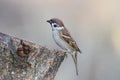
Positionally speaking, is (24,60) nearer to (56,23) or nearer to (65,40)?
(56,23)

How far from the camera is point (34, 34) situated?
5.91 m

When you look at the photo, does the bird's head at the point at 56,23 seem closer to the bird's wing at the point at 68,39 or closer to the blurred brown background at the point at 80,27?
the bird's wing at the point at 68,39

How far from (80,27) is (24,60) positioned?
2.93 m

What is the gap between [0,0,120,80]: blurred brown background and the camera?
5.43m

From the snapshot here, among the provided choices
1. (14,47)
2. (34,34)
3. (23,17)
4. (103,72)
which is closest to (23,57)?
(14,47)

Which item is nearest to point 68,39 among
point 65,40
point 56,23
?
point 65,40

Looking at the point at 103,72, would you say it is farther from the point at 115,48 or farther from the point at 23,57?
the point at 23,57

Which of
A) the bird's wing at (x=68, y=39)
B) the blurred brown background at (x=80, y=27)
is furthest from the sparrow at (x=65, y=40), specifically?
the blurred brown background at (x=80, y=27)

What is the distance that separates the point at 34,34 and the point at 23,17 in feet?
1.64

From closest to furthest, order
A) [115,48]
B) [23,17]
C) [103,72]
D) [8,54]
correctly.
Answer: [8,54] → [103,72] → [115,48] → [23,17]

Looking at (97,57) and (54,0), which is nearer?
(97,57)

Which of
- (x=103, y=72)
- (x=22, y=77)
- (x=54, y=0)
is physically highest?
(x=22, y=77)

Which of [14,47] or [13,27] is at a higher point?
[14,47]

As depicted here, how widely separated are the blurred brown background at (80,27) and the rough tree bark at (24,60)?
6.93ft
